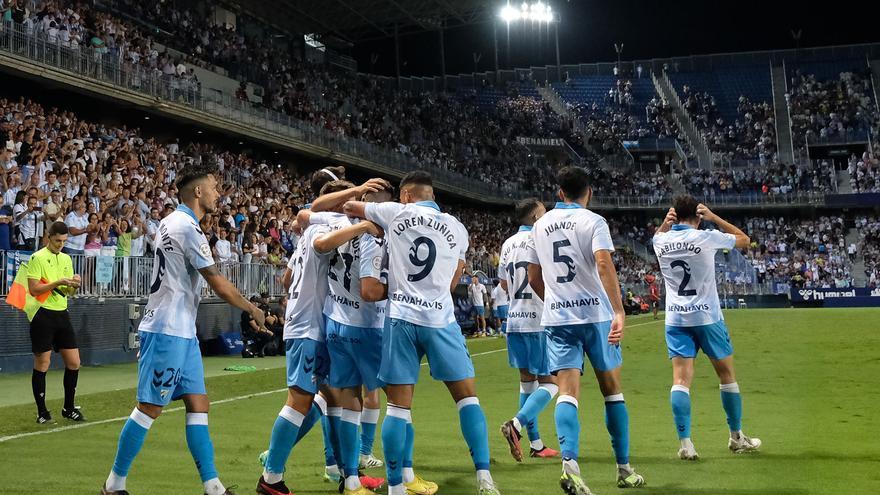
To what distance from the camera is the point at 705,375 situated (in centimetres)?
1511

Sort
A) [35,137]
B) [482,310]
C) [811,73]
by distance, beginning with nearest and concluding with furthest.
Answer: [35,137]
[482,310]
[811,73]

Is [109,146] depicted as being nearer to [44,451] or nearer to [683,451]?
[44,451]

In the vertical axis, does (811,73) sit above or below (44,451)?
above

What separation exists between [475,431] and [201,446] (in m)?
1.97

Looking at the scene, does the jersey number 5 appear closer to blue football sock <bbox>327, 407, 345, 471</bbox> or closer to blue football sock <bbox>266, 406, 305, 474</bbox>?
blue football sock <bbox>327, 407, 345, 471</bbox>

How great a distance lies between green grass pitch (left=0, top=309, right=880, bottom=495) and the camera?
671cm

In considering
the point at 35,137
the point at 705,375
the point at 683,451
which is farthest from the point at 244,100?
the point at 683,451

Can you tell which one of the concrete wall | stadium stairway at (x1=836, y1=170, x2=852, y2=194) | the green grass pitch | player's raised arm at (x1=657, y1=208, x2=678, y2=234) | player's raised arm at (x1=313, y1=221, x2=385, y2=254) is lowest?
the green grass pitch

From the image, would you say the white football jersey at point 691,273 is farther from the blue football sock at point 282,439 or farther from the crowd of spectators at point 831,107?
the crowd of spectators at point 831,107

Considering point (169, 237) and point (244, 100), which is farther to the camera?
point (244, 100)

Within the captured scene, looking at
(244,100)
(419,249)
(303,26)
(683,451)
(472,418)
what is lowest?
(683,451)

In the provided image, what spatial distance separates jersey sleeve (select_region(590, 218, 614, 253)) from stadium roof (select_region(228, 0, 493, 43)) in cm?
3918

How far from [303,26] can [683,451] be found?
43.7 metres

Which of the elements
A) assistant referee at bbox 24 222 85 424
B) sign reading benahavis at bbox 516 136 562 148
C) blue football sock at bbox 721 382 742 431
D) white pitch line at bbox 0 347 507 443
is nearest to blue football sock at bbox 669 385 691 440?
blue football sock at bbox 721 382 742 431
